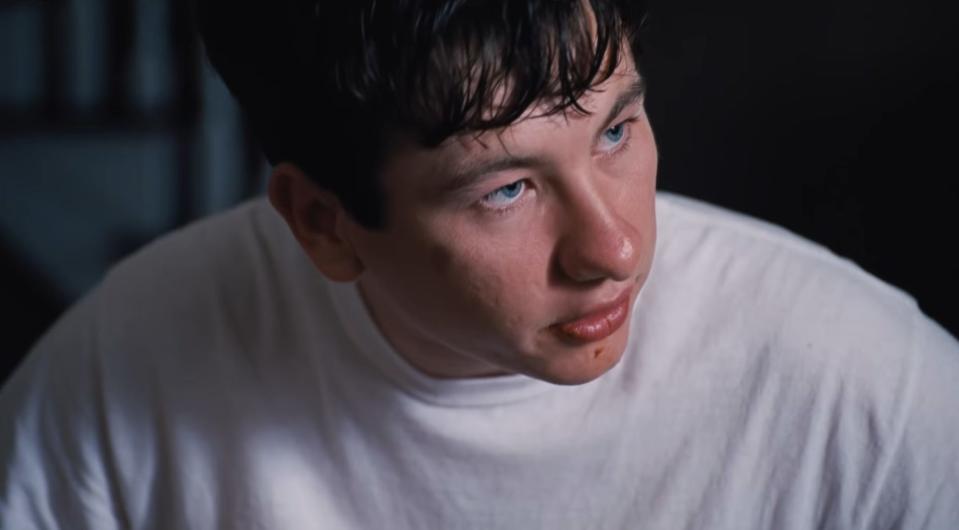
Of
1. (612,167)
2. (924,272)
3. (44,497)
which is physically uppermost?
(612,167)

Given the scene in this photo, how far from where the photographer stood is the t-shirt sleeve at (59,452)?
92 cm

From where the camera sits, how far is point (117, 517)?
0.93 meters

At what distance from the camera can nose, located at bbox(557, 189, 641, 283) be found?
701mm

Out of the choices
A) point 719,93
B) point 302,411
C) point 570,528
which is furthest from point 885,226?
point 302,411

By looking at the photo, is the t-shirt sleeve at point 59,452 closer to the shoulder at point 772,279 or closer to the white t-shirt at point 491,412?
the white t-shirt at point 491,412

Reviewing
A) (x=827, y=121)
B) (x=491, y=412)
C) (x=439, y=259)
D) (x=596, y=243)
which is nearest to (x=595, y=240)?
(x=596, y=243)

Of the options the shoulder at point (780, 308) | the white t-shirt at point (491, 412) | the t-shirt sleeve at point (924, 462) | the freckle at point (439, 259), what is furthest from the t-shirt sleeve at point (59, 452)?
the t-shirt sleeve at point (924, 462)

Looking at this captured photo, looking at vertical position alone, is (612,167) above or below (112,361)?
above

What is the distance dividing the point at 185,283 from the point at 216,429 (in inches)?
5.0

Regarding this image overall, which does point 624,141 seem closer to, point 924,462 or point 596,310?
point 596,310

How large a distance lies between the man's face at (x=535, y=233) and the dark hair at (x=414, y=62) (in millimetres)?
16

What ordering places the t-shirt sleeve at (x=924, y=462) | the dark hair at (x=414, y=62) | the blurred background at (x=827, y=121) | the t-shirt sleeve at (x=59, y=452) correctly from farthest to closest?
the blurred background at (x=827, y=121) < the t-shirt sleeve at (x=59, y=452) < the t-shirt sleeve at (x=924, y=462) < the dark hair at (x=414, y=62)

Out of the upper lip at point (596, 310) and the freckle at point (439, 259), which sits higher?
the freckle at point (439, 259)

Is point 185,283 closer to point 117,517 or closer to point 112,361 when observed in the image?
point 112,361
